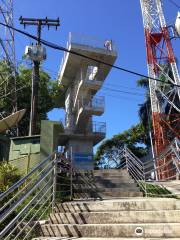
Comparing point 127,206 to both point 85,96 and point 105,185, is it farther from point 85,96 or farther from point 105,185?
point 85,96

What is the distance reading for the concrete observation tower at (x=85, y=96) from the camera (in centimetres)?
2470

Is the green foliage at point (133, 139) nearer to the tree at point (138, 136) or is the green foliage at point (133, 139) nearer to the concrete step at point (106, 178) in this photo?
the tree at point (138, 136)

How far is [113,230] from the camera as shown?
4828 mm

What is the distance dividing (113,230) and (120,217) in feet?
1.30

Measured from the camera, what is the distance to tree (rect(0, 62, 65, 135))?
78.6 ft

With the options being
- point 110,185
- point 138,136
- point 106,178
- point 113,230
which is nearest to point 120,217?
point 113,230

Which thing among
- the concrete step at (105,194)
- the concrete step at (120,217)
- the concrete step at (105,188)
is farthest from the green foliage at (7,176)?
the concrete step at (120,217)

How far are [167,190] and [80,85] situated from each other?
17.6 m

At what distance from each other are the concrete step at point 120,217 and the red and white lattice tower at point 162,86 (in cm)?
2171

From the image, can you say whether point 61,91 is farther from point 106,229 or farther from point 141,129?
point 106,229

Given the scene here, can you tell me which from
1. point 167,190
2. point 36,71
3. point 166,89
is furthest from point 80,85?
point 167,190

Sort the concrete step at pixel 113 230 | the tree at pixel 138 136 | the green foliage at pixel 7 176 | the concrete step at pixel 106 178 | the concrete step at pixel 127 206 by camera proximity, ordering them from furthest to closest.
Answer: the tree at pixel 138 136, the concrete step at pixel 106 178, the green foliage at pixel 7 176, the concrete step at pixel 127 206, the concrete step at pixel 113 230

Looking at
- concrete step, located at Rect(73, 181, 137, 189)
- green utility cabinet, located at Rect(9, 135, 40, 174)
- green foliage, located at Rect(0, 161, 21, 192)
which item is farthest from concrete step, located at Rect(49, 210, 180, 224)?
green utility cabinet, located at Rect(9, 135, 40, 174)

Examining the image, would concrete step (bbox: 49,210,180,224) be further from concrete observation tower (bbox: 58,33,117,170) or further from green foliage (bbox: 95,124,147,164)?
green foliage (bbox: 95,124,147,164)
